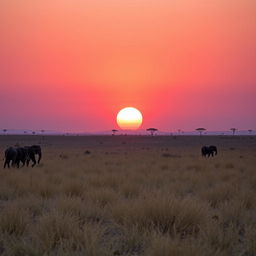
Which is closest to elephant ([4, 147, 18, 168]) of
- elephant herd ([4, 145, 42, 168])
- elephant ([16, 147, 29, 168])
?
elephant herd ([4, 145, 42, 168])

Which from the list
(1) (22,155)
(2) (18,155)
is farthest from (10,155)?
(1) (22,155)

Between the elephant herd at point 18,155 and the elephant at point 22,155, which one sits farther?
the elephant at point 22,155

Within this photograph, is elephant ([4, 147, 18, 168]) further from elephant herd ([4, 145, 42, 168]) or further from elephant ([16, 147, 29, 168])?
elephant ([16, 147, 29, 168])

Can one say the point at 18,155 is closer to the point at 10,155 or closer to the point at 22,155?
the point at 22,155

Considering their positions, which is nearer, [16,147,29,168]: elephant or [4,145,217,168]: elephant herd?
[4,145,217,168]: elephant herd

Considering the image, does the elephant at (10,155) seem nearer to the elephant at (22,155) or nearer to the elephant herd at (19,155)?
the elephant herd at (19,155)

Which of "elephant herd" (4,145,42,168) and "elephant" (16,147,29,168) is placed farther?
"elephant" (16,147,29,168)

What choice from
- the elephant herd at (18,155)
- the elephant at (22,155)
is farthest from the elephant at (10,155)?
the elephant at (22,155)

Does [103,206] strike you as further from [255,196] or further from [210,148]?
[210,148]

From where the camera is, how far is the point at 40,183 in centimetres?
1137

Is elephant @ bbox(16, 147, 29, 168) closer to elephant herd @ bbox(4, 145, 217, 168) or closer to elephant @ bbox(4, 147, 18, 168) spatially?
elephant herd @ bbox(4, 145, 217, 168)

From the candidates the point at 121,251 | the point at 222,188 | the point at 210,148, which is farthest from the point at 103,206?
the point at 210,148

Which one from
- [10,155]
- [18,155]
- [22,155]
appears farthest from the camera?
[22,155]

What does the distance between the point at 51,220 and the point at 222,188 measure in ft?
19.9
